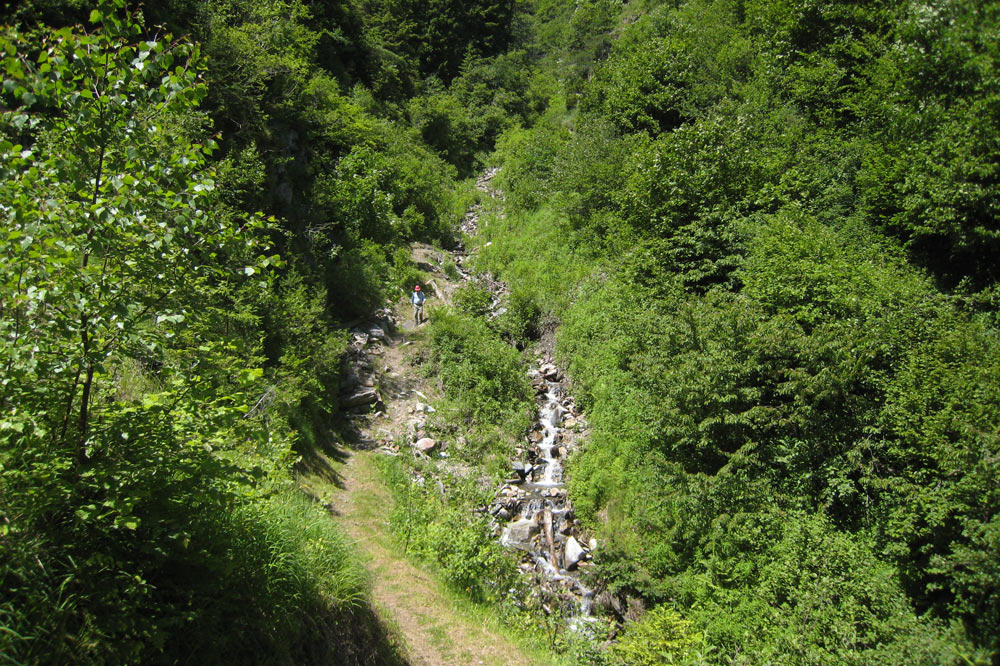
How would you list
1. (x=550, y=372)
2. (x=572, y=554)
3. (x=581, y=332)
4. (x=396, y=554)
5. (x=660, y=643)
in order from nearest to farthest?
1. (x=660, y=643)
2. (x=396, y=554)
3. (x=572, y=554)
4. (x=581, y=332)
5. (x=550, y=372)

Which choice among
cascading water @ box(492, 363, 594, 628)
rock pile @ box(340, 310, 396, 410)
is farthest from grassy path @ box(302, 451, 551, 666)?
rock pile @ box(340, 310, 396, 410)

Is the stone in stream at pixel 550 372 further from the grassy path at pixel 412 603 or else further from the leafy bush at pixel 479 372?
the grassy path at pixel 412 603

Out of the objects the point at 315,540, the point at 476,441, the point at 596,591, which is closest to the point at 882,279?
the point at 596,591

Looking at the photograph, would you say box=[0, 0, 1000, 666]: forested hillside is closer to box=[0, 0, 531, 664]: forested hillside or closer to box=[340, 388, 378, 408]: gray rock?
box=[0, 0, 531, 664]: forested hillside

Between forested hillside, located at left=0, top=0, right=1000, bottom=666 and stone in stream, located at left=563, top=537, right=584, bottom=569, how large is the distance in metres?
0.59

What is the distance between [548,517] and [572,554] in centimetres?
105

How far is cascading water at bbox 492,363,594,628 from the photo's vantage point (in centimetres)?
966

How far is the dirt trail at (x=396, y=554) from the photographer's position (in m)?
7.09

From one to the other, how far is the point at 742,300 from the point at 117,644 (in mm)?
9926

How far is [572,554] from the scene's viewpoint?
1024 cm

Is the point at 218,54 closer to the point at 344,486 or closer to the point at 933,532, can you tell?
the point at 344,486

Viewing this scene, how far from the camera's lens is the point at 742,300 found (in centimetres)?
991

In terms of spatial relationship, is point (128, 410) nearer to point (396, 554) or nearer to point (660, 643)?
point (396, 554)

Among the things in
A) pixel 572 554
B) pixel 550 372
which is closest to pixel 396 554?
pixel 572 554
